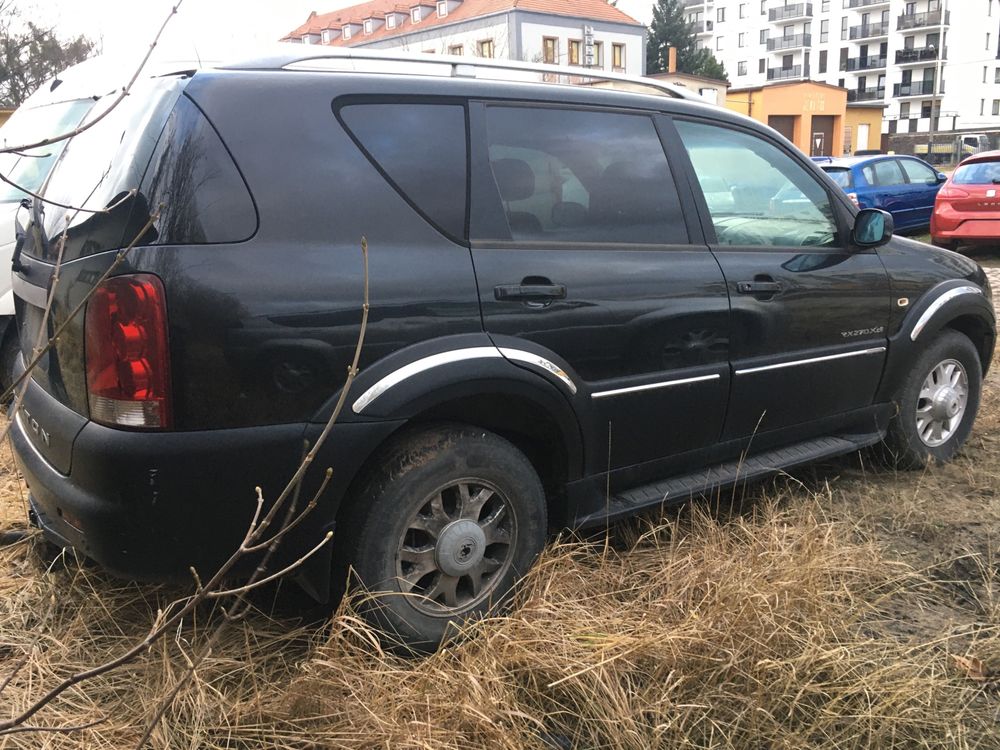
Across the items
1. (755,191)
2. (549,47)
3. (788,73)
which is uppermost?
(788,73)

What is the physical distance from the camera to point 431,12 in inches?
2261

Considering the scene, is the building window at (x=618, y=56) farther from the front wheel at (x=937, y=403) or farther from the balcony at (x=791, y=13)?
the front wheel at (x=937, y=403)

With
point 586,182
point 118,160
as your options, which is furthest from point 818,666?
point 118,160

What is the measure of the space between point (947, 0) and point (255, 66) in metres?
81.9

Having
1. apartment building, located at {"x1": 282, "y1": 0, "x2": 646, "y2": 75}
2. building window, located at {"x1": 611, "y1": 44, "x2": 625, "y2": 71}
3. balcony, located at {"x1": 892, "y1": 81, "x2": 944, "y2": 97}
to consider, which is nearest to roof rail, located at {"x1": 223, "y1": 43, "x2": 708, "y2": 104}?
apartment building, located at {"x1": 282, "y1": 0, "x2": 646, "y2": 75}

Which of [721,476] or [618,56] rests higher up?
[618,56]

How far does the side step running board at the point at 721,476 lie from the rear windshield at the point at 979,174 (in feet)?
31.5

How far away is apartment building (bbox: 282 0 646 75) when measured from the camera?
47406 millimetres

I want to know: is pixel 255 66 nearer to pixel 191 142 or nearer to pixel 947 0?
pixel 191 142

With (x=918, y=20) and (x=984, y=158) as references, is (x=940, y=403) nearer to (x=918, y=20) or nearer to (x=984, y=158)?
(x=984, y=158)

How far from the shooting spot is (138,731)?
2221 millimetres

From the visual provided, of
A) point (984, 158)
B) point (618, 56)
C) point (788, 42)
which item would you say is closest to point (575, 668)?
point (984, 158)

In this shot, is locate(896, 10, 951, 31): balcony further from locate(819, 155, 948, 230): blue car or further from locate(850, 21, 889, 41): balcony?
locate(819, 155, 948, 230): blue car

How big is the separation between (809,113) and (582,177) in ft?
151
